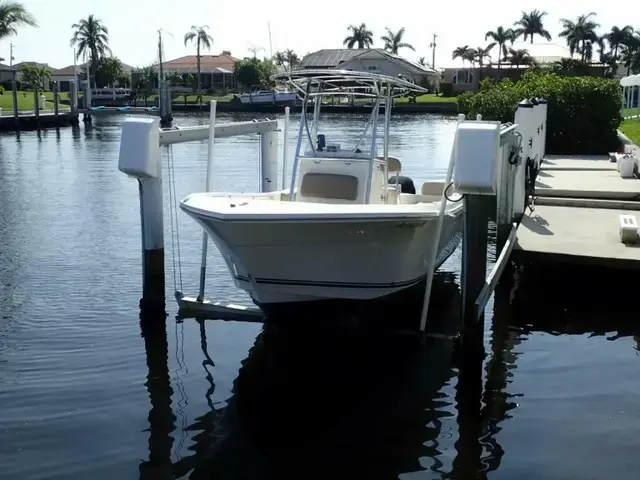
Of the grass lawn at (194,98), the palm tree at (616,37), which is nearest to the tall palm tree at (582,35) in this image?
the palm tree at (616,37)

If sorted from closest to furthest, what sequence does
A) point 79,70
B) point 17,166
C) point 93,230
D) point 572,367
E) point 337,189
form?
point 572,367, point 337,189, point 93,230, point 17,166, point 79,70

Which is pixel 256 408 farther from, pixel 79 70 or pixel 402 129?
pixel 79 70

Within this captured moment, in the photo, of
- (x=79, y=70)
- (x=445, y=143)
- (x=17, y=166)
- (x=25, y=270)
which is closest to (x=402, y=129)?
(x=445, y=143)

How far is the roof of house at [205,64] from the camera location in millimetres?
113887

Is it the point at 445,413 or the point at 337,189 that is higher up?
the point at 337,189

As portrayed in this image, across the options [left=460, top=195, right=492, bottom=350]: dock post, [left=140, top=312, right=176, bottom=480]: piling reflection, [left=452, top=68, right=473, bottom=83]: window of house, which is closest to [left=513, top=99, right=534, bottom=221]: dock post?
[left=460, top=195, right=492, bottom=350]: dock post

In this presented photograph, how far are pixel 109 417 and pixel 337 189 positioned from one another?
4.20 metres

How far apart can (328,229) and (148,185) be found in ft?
7.98

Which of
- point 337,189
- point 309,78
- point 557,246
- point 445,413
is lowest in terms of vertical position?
point 445,413

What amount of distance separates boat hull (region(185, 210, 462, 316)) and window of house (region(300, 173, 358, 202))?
3.78 ft

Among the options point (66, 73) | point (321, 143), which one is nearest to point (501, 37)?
point (66, 73)

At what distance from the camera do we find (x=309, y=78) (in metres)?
11.0

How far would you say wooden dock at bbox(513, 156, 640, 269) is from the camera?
38.1 feet

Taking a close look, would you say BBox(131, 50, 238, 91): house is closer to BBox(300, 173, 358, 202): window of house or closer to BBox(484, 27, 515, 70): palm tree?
BBox(484, 27, 515, 70): palm tree
